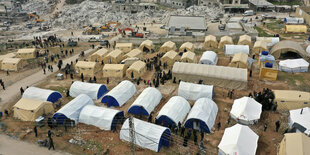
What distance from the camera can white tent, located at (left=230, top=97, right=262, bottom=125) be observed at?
1952 centimetres

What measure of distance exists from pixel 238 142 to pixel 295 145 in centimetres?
352

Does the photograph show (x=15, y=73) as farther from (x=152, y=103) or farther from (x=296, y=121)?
(x=296, y=121)

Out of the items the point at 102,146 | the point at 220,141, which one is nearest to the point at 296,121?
the point at 220,141

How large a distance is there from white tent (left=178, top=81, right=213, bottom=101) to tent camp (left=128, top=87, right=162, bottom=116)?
276 cm

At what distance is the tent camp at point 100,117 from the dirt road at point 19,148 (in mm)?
3561

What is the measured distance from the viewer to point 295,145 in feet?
49.8

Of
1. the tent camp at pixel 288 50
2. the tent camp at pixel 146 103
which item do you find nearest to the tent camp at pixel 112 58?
the tent camp at pixel 146 103

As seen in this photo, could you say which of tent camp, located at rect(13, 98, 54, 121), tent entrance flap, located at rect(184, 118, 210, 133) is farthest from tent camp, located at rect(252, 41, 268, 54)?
tent camp, located at rect(13, 98, 54, 121)

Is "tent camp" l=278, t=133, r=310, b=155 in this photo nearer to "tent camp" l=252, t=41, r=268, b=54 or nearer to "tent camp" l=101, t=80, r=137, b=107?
"tent camp" l=101, t=80, r=137, b=107

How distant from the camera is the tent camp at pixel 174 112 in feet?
63.2

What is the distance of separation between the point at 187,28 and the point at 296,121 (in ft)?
111

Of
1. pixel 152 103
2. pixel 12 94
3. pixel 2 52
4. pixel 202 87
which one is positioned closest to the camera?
pixel 152 103

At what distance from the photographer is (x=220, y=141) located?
17.9m

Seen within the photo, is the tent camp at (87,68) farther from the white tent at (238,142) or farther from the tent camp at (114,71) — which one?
the white tent at (238,142)
